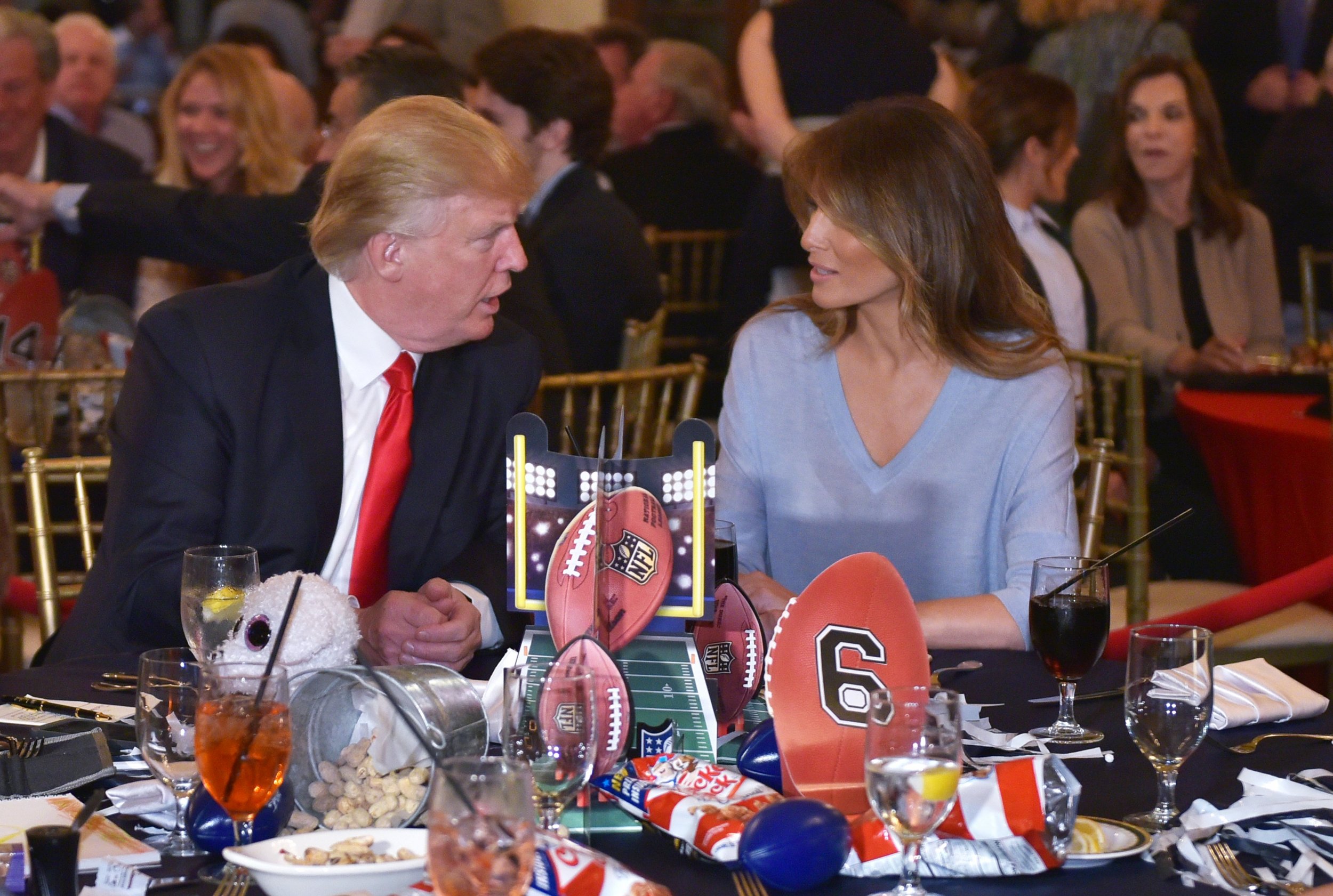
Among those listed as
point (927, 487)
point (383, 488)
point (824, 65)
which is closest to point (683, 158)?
point (824, 65)

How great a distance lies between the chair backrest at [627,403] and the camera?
9.25ft

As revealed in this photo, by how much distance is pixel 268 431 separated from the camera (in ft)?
6.81

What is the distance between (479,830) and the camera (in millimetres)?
993

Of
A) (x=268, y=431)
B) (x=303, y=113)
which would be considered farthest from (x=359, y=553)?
(x=303, y=113)

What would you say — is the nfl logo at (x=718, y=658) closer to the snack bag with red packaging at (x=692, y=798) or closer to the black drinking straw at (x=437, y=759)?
the snack bag with red packaging at (x=692, y=798)

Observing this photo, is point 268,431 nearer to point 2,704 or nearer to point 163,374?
point 163,374

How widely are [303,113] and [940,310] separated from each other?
3.40m

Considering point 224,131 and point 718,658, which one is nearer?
point 718,658

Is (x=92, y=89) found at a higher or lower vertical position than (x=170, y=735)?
higher

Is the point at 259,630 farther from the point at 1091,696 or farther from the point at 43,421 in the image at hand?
the point at 43,421

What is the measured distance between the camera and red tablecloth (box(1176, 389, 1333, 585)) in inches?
122

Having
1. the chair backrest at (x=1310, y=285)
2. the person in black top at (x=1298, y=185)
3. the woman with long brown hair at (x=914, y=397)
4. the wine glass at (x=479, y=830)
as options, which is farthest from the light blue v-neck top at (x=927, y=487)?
the person in black top at (x=1298, y=185)

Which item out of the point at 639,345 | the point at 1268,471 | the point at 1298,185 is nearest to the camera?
the point at 1268,471

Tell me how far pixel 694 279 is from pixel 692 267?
0.53 ft
